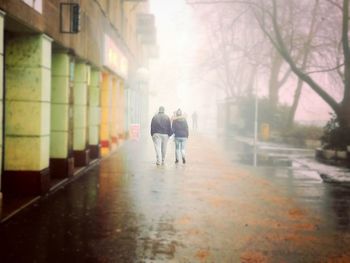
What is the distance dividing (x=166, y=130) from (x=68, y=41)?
5.19 metres

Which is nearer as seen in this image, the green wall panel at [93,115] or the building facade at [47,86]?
the building facade at [47,86]

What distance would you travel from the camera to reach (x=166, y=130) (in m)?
16.9

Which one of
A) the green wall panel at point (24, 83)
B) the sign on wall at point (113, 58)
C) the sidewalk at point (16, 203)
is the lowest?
the sidewalk at point (16, 203)

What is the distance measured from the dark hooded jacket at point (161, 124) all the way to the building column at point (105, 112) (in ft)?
15.0

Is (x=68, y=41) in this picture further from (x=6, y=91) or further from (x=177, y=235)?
(x=177, y=235)

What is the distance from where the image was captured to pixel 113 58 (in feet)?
70.2

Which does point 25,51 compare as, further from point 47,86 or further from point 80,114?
point 80,114

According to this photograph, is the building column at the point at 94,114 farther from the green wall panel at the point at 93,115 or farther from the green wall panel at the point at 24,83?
the green wall panel at the point at 24,83

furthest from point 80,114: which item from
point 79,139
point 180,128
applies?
point 180,128

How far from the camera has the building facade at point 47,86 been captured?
1025 cm

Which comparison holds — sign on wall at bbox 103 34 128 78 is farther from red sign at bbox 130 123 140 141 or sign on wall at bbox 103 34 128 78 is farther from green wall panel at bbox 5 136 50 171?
green wall panel at bbox 5 136 50 171

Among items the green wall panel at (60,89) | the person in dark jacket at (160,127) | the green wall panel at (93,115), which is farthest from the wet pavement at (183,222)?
the green wall panel at (93,115)

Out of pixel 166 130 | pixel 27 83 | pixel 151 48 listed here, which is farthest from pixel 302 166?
pixel 151 48

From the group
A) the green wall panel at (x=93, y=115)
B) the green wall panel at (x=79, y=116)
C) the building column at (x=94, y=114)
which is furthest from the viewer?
the green wall panel at (x=93, y=115)
